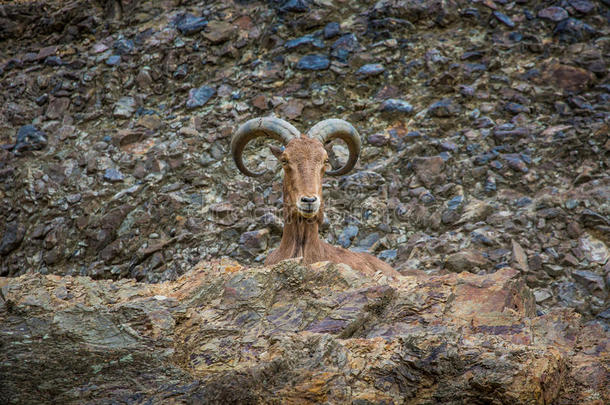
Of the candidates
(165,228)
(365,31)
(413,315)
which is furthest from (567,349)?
(365,31)

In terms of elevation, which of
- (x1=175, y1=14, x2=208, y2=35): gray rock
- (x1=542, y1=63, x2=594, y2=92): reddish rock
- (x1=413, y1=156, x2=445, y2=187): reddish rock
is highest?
(x1=175, y1=14, x2=208, y2=35): gray rock

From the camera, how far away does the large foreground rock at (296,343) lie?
3955mm

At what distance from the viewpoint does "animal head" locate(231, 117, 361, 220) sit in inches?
325

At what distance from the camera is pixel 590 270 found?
999cm

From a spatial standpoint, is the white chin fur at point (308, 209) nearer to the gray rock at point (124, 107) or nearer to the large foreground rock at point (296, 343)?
the large foreground rock at point (296, 343)

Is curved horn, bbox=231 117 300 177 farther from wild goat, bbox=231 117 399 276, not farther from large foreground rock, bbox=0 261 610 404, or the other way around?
large foreground rock, bbox=0 261 610 404

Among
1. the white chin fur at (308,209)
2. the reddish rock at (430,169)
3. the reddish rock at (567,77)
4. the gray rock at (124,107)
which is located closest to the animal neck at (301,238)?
the white chin fur at (308,209)

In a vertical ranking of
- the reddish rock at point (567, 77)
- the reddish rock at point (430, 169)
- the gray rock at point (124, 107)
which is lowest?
the reddish rock at point (430, 169)

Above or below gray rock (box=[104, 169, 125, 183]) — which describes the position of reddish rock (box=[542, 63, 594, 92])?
above

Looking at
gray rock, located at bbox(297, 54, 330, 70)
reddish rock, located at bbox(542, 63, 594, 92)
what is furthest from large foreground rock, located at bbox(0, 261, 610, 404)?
gray rock, located at bbox(297, 54, 330, 70)

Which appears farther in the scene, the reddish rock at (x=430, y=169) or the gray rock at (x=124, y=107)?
the gray rock at (x=124, y=107)

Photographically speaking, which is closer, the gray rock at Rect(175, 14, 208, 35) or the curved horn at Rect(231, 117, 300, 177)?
the curved horn at Rect(231, 117, 300, 177)

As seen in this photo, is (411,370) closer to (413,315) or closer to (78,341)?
(413,315)

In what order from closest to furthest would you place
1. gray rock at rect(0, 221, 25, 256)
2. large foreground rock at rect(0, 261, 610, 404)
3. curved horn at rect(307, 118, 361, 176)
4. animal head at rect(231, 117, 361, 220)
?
1. large foreground rock at rect(0, 261, 610, 404)
2. animal head at rect(231, 117, 361, 220)
3. curved horn at rect(307, 118, 361, 176)
4. gray rock at rect(0, 221, 25, 256)
